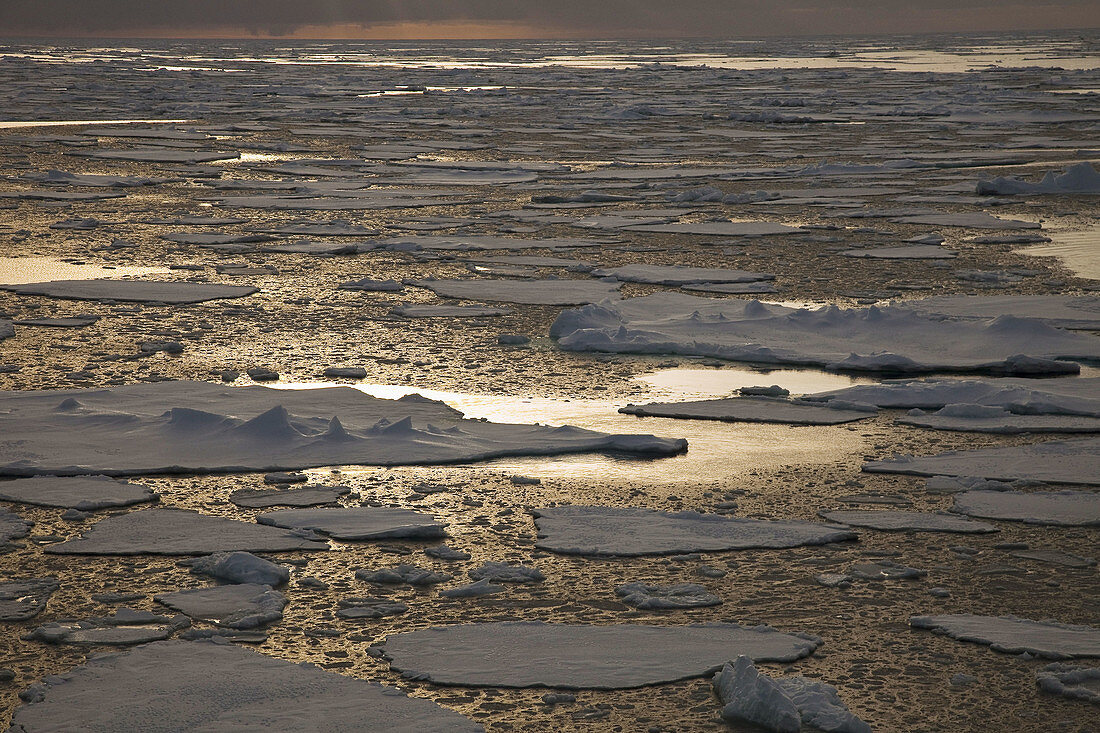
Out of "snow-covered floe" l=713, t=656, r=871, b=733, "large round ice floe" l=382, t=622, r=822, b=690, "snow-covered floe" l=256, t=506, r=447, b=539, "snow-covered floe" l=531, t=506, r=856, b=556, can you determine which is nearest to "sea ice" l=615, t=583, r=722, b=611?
"large round ice floe" l=382, t=622, r=822, b=690

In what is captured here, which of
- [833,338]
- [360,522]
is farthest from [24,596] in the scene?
[833,338]

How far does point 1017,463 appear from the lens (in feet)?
13.2

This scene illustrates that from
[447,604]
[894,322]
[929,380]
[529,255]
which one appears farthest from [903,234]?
[447,604]

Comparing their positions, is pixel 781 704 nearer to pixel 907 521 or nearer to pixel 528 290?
pixel 907 521

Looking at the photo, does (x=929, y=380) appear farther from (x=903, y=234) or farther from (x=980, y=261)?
(x=903, y=234)

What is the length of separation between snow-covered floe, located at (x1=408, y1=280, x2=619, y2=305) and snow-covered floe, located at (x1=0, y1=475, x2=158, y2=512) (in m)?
3.14

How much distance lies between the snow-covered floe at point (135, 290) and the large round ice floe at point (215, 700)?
4194 mm

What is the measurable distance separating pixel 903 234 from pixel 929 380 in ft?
14.6

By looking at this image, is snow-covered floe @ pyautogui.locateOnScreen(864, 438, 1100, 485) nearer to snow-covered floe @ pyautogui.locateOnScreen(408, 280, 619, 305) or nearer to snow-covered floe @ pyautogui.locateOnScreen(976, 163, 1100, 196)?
snow-covered floe @ pyautogui.locateOnScreen(408, 280, 619, 305)

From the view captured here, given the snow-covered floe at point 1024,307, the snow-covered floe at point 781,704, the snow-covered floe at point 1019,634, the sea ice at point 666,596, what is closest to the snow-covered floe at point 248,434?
the sea ice at point 666,596

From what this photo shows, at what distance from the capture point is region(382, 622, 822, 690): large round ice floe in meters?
2.57

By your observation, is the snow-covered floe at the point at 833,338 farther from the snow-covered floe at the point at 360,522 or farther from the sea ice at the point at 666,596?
the sea ice at the point at 666,596

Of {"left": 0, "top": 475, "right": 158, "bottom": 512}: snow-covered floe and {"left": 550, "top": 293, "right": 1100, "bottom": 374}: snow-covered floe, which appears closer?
{"left": 0, "top": 475, "right": 158, "bottom": 512}: snow-covered floe

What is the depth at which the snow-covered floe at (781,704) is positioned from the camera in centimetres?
236
